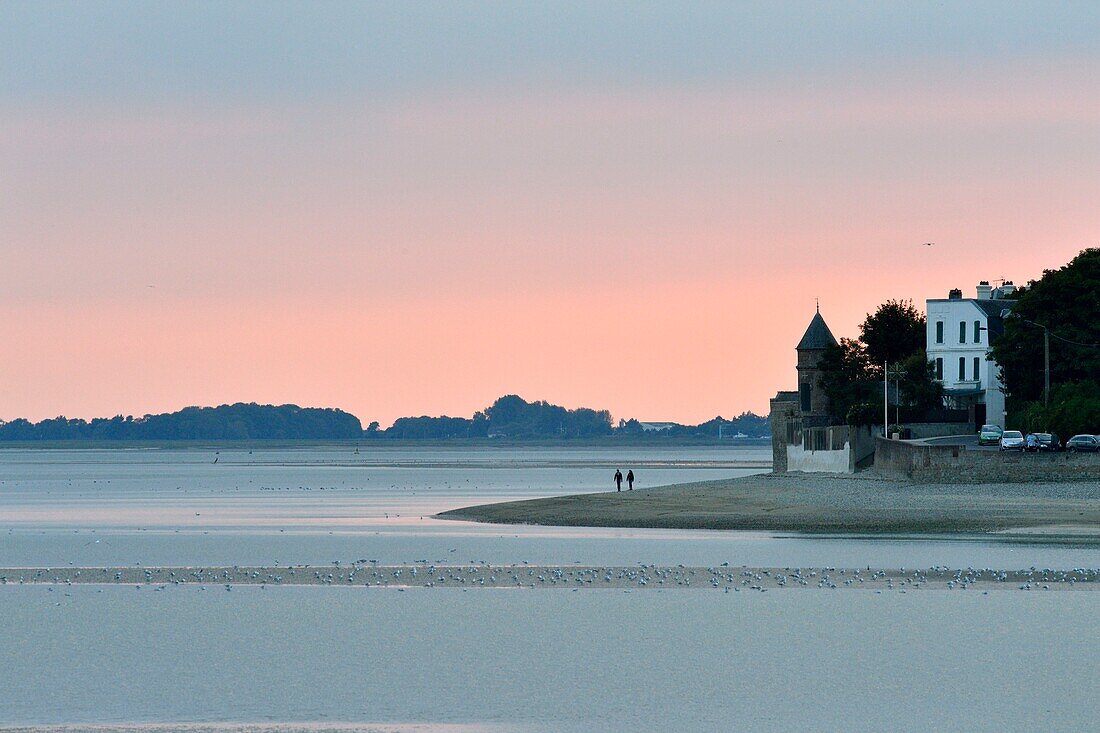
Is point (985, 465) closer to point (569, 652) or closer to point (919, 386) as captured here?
point (919, 386)

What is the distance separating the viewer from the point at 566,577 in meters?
45.7

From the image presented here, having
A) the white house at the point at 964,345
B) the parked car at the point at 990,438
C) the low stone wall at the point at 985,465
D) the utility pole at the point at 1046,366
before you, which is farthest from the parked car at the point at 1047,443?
the white house at the point at 964,345

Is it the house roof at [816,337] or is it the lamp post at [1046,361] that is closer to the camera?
the lamp post at [1046,361]

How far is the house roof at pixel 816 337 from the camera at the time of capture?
132250 mm

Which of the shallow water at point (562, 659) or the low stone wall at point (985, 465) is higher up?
the low stone wall at point (985, 465)

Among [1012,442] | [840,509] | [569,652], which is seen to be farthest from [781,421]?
[569,652]

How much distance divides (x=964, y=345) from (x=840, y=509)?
54516 mm

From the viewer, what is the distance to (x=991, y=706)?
25.6 meters

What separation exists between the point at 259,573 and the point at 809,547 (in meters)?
19.3

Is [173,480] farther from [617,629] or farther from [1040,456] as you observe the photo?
[617,629]

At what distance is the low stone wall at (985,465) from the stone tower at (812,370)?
1464 inches

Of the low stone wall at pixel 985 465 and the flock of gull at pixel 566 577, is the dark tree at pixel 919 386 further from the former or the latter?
the flock of gull at pixel 566 577

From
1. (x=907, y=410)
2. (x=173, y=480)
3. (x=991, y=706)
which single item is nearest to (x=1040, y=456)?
(x=907, y=410)

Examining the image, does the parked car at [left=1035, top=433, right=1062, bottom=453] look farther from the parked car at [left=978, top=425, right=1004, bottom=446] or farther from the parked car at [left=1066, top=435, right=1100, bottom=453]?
the parked car at [left=978, top=425, right=1004, bottom=446]
